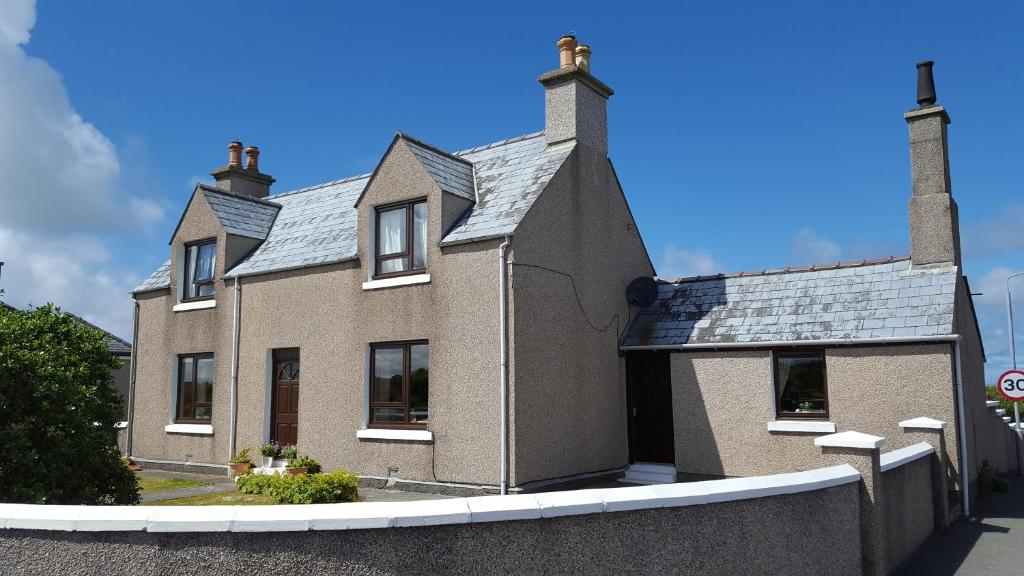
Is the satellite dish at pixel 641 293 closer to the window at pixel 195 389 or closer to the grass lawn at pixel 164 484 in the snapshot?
the grass lawn at pixel 164 484

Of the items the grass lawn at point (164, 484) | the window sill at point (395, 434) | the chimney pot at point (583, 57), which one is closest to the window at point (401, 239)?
the window sill at point (395, 434)

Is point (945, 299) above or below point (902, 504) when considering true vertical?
above

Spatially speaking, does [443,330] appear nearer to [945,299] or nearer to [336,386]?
[336,386]

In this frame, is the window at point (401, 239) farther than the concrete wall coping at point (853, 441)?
Yes

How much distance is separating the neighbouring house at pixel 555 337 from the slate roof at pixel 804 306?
0.15ft

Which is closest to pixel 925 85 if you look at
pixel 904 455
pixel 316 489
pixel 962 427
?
pixel 962 427

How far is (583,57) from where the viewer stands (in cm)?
1614

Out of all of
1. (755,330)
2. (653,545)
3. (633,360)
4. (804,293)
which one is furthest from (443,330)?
(653,545)

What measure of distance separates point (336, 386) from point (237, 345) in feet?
11.5

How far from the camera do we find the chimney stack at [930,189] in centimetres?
1416

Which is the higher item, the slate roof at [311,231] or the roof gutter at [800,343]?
the slate roof at [311,231]

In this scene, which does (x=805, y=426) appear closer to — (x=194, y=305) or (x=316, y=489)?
(x=316, y=489)

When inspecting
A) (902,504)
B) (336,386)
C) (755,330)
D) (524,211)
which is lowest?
(902,504)

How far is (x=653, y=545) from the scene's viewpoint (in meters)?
6.00
